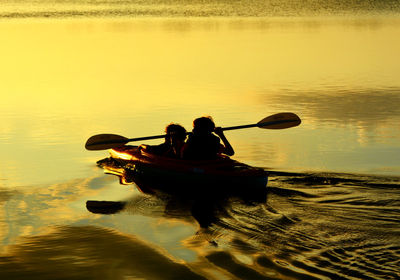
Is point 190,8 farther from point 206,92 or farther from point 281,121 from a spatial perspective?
point 281,121

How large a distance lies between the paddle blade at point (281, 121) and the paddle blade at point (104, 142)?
2.18 metres

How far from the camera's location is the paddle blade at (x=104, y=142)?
1339cm

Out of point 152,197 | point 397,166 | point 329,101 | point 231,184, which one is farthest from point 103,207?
point 329,101

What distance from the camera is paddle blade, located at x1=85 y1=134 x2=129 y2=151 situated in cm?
1339

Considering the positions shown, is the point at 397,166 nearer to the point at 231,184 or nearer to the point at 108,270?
the point at 231,184

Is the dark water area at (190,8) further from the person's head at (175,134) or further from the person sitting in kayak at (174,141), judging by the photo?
the person's head at (175,134)

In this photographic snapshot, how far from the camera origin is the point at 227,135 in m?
15.5

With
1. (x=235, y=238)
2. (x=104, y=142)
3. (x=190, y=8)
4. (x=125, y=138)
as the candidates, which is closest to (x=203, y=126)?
(x=125, y=138)

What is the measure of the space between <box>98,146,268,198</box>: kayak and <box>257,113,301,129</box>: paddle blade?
191cm

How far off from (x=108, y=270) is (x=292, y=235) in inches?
77.4

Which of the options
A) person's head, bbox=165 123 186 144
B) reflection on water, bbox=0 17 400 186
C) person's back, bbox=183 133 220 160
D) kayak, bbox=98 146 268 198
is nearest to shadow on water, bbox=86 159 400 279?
kayak, bbox=98 146 268 198

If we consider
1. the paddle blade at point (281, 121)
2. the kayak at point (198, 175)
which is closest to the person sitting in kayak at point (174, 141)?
the kayak at point (198, 175)

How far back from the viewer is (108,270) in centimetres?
828

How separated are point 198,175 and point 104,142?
2.37 meters
